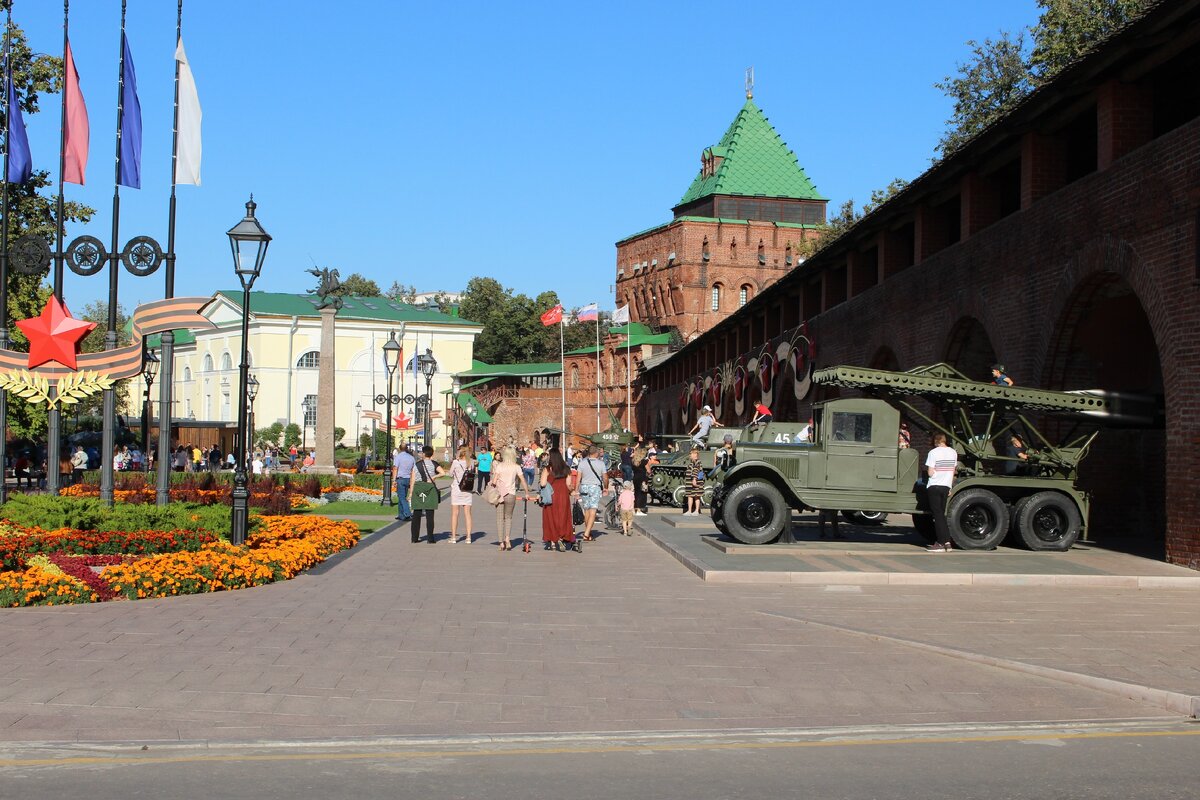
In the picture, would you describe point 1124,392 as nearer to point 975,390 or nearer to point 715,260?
point 975,390

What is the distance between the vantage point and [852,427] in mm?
18734

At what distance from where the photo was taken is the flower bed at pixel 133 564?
12.3m

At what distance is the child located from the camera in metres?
23.2

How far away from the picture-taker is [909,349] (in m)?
26.3

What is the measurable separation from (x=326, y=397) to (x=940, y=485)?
24.7 m

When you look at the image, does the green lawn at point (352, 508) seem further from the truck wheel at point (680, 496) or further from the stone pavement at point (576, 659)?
the stone pavement at point (576, 659)

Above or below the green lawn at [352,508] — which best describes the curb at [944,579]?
above

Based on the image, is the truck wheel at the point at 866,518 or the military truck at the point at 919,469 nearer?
the military truck at the point at 919,469

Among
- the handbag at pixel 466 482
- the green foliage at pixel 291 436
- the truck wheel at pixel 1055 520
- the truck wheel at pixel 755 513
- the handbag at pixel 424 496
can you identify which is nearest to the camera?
the truck wheel at pixel 1055 520

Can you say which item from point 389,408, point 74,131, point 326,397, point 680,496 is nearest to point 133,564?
point 74,131

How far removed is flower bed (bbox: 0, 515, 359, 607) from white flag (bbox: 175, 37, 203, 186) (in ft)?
33.4

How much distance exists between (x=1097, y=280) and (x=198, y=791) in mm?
15479

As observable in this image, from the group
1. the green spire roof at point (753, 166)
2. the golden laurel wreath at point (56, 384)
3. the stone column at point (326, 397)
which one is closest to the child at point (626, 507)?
the golden laurel wreath at point (56, 384)

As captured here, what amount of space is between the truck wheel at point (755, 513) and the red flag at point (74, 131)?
49.1 ft
